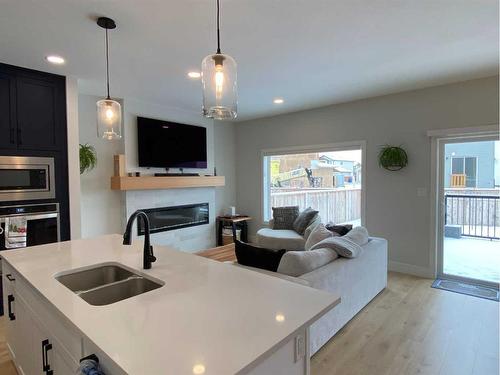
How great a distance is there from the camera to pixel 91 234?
14.1 ft

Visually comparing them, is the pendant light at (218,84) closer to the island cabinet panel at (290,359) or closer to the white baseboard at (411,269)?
the island cabinet panel at (290,359)

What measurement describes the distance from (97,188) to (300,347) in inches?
160

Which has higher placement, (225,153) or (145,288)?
(225,153)

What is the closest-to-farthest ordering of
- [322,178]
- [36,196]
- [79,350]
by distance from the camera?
1. [79,350]
2. [36,196]
3. [322,178]

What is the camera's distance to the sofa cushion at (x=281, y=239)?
4.45m

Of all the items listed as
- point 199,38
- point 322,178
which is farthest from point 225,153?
point 199,38

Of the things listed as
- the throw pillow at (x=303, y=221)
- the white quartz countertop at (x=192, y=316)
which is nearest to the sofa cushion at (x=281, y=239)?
the throw pillow at (x=303, y=221)

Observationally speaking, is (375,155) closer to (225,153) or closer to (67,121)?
(225,153)

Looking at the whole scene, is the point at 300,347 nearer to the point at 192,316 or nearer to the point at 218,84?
the point at 192,316

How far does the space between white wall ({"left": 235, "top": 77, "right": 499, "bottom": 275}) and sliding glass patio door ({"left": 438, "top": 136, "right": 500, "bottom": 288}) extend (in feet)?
Answer: 0.69

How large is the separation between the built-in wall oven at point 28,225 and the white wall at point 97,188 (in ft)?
2.87

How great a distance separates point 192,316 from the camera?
1138 millimetres

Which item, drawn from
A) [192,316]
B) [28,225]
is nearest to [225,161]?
[28,225]

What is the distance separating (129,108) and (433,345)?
15.4ft
